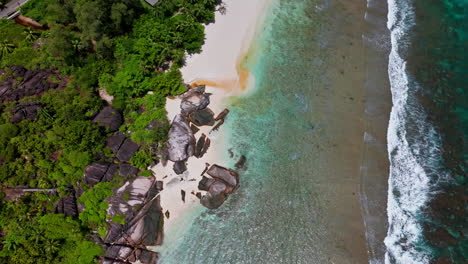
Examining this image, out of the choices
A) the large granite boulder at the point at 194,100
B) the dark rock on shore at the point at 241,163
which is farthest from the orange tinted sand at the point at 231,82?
the dark rock on shore at the point at 241,163

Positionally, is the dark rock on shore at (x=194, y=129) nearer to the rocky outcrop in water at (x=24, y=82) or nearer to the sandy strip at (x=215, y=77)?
the sandy strip at (x=215, y=77)

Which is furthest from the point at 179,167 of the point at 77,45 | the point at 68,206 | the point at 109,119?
the point at 77,45

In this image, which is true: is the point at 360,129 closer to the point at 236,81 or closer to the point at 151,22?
the point at 236,81

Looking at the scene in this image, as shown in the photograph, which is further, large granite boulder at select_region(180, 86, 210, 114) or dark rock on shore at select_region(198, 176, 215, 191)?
large granite boulder at select_region(180, 86, 210, 114)

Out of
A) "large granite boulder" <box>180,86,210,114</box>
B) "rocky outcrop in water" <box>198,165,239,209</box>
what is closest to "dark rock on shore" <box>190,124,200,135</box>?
"large granite boulder" <box>180,86,210,114</box>

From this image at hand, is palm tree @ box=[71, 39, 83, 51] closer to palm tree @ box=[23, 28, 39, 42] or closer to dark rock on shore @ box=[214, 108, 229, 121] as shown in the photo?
palm tree @ box=[23, 28, 39, 42]

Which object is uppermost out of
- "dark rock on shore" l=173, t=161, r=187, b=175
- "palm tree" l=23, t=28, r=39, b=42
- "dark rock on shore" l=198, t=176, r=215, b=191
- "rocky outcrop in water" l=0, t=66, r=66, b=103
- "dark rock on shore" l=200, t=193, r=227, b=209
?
"palm tree" l=23, t=28, r=39, b=42

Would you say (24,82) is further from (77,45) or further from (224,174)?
(224,174)
